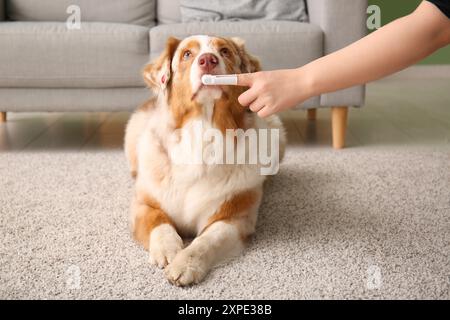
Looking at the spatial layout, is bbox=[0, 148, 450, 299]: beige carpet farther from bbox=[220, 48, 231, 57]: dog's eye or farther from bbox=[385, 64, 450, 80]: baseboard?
bbox=[385, 64, 450, 80]: baseboard

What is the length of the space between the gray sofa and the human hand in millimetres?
1434

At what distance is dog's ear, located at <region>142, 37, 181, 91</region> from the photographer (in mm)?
1821

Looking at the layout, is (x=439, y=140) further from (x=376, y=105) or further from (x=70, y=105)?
(x=70, y=105)

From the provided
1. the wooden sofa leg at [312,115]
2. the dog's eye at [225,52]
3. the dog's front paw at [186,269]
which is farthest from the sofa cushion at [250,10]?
the dog's front paw at [186,269]

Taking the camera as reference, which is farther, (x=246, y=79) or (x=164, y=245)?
(x=164, y=245)

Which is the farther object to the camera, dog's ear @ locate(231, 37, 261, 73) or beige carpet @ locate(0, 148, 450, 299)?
dog's ear @ locate(231, 37, 261, 73)

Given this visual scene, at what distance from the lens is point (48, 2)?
11.5 ft

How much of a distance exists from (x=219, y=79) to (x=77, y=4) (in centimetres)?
233

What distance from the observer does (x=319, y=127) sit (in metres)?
3.75

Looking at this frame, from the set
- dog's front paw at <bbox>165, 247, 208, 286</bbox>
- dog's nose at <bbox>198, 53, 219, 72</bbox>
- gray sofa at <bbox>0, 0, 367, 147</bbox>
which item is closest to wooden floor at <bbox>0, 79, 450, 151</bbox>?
gray sofa at <bbox>0, 0, 367, 147</bbox>

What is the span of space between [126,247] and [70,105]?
4.66 feet

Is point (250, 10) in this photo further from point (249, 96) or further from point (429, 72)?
point (429, 72)

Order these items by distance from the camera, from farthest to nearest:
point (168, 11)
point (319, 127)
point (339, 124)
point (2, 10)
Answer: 1. point (319, 127)
2. point (168, 11)
3. point (2, 10)
4. point (339, 124)

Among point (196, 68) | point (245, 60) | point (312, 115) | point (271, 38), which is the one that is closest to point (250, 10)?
point (271, 38)
